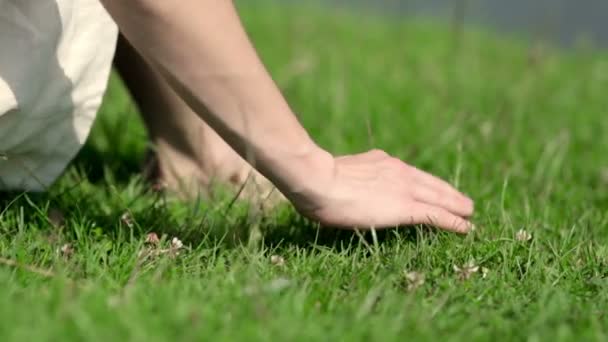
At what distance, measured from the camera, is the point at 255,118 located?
1644 mm

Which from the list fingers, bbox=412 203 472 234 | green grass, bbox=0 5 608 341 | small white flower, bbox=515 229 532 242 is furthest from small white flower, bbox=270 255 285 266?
small white flower, bbox=515 229 532 242

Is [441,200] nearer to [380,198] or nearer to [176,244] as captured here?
[380,198]

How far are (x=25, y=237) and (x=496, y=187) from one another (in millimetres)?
1279

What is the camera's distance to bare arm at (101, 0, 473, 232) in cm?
157

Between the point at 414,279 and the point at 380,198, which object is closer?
the point at 414,279

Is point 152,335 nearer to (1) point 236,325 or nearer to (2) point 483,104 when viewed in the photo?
(1) point 236,325

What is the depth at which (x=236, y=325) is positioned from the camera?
1.34m

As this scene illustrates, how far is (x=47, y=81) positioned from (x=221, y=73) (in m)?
0.38

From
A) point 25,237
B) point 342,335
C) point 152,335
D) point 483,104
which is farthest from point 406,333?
point 483,104

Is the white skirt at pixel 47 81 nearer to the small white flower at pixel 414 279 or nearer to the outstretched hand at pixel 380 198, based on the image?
the outstretched hand at pixel 380 198

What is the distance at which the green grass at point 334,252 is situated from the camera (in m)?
1.37

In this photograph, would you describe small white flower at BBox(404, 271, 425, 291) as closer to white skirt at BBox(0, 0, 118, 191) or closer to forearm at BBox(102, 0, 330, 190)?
forearm at BBox(102, 0, 330, 190)

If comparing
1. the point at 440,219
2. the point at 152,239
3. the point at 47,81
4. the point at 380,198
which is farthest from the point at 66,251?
the point at 440,219

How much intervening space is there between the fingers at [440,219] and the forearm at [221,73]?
24 centimetres
